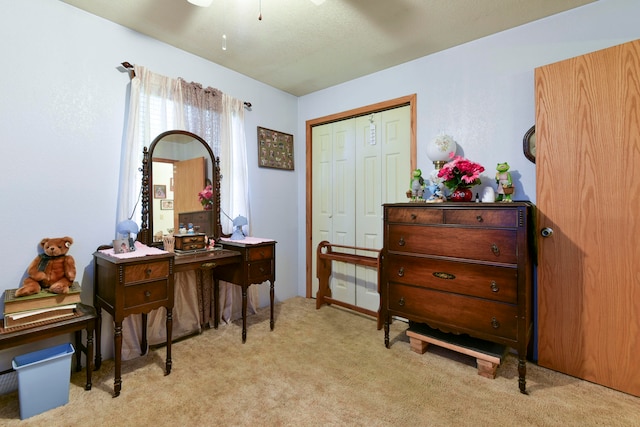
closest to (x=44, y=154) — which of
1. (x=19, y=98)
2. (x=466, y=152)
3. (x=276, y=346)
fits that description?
(x=19, y=98)

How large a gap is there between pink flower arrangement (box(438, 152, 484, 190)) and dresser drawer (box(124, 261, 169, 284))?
6.94ft

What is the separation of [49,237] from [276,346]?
1.79 meters

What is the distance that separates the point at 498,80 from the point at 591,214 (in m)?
1.23

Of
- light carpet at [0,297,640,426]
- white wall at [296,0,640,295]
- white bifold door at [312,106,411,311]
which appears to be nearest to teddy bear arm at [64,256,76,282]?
light carpet at [0,297,640,426]

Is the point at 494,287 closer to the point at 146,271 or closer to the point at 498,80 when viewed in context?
the point at 498,80

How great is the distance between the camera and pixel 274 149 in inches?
137

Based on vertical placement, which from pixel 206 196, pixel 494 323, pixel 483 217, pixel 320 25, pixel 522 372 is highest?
pixel 320 25

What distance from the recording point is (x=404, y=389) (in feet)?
6.20

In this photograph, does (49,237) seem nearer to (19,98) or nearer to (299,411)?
(19,98)

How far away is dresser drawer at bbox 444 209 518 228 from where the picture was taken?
6.19 feet

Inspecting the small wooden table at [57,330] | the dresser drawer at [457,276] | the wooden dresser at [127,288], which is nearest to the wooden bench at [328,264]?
the dresser drawer at [457,276]

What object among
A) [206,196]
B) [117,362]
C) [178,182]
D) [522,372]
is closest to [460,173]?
[522,372]

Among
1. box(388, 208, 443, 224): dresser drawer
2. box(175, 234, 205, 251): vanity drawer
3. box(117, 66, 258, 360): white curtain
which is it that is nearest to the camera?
box(388, 208, 443, 224): dresser drawer

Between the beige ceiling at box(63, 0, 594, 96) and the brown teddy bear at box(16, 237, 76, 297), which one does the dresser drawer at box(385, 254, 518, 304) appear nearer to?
the beige ceiling at box(63, 0, 594, 96)
